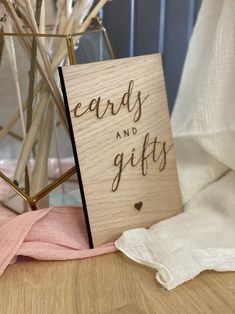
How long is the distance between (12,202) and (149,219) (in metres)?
0.19

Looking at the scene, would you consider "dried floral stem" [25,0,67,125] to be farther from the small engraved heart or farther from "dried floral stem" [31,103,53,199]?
the small engraved heart

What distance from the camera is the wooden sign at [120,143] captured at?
1.71 feet

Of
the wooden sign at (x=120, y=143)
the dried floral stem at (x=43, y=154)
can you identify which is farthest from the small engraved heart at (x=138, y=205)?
the dried floral stem at (x=43, y=154)

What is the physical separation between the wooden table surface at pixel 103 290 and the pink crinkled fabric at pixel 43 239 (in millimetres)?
12

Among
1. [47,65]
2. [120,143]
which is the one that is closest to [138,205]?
[120,143]

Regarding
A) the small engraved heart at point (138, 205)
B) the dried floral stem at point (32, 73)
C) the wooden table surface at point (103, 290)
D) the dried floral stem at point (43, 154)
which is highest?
the dried floral stem at point (32, 73)

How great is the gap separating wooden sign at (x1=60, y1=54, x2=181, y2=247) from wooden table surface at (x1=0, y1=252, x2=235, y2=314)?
0.05 meters

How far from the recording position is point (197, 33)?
64 cm

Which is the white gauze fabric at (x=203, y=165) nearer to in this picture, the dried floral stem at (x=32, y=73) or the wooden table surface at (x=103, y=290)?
the wooden table surface at (x=103, y=290)

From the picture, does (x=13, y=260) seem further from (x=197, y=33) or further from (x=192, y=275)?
(x=197, y=33)

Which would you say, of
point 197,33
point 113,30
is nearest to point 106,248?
point 197,33

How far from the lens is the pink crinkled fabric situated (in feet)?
1.70

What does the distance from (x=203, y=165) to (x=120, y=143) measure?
0.17 meters

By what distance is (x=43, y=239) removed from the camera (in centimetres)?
54
